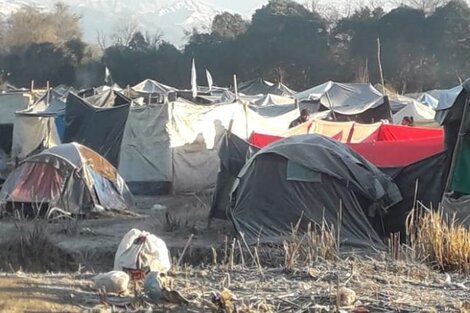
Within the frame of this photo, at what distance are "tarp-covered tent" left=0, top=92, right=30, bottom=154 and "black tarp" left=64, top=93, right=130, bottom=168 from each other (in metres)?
6.16

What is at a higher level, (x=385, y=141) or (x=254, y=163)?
(x=385, y=141)

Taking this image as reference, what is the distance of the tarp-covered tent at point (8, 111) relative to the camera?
2927 centimetres

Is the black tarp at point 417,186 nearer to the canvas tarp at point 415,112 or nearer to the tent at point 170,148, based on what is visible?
the tent at point 170,148

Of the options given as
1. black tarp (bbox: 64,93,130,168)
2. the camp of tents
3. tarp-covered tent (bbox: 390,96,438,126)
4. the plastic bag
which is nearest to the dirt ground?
the plastic bag

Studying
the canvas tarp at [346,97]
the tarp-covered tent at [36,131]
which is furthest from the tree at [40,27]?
the tarp-covered tent at [36,131]

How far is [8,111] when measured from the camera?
104ft

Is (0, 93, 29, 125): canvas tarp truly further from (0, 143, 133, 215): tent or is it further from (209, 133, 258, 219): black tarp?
(209, 133, 258, 219): black tarp

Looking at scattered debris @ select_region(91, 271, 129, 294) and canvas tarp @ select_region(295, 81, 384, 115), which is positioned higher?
canvas tarp @ select_region(295, 81, 384, 115)

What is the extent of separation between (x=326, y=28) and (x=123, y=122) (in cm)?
2913

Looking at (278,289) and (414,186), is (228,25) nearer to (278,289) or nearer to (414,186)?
(414,186)

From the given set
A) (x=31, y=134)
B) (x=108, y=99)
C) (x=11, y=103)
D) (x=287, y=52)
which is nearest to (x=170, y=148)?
(x=108, y=99)

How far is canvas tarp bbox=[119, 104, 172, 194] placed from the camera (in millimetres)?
20844

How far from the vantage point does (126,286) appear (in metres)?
7.14

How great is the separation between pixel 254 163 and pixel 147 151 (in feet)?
24.7
